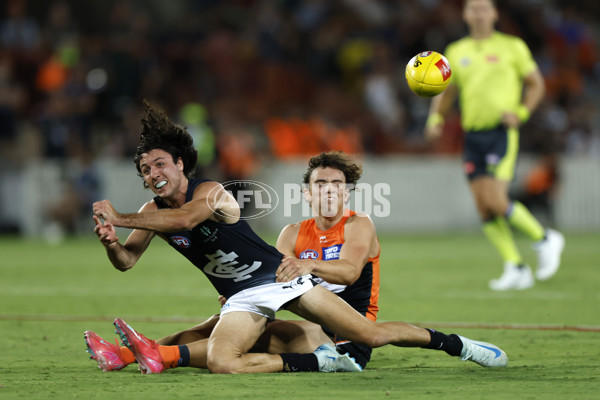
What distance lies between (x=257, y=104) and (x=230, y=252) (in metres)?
14.6

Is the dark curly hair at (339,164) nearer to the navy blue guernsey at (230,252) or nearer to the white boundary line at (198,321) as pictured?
the navy blue guernsey at (230,252)

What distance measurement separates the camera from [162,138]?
6.15m

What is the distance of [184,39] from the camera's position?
68.7 feet

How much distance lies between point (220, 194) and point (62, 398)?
1645mm

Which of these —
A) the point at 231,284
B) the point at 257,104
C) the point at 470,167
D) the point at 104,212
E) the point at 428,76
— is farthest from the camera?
the point at 257,104

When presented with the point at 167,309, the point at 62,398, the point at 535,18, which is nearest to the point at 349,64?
the point at 535,18

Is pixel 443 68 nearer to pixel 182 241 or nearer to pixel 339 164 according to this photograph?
pixel 339 164

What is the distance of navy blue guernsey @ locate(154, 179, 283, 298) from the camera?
604cm

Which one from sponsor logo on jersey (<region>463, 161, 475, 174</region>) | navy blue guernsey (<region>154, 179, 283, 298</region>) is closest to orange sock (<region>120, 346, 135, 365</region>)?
navy blue guernsey (<region>154, 179, 283, 298</region>)

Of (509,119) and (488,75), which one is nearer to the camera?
A: (509,119)

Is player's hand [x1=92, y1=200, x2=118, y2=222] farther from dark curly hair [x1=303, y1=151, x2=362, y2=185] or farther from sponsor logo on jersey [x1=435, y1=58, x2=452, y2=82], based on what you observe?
sponsor logo on jersey [x1=435, y1=58, x2=452, y2=82]

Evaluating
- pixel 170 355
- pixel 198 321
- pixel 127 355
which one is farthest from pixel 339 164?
pixel 198 321

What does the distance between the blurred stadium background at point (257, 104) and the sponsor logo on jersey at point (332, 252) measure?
12.3 meters

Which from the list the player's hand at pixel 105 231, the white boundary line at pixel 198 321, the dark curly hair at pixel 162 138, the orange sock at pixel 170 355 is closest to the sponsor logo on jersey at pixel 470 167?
the white boundary line at pixel 198 321
